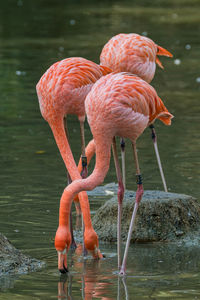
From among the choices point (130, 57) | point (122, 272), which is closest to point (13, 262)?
point (122, 272)

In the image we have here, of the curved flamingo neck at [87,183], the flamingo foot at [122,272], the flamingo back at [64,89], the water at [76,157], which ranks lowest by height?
the water at [76,157]

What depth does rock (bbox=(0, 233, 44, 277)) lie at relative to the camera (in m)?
5.64

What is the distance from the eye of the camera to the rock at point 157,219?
657 centimetres

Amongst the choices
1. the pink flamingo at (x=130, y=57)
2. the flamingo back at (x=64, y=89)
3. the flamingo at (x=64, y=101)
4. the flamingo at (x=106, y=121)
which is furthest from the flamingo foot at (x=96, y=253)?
the pink flamingo at (x=130, y=57)

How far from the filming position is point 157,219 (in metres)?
6.58

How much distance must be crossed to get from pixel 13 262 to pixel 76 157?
3.54 metres

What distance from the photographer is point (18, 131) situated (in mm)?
10594

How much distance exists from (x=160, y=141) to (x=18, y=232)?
→ 142 inches

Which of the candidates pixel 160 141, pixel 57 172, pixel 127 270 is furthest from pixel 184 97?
pixel 127 270

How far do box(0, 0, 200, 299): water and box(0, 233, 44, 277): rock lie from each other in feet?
0.34

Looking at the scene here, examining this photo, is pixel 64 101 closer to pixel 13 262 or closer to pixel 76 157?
pixel 13 262

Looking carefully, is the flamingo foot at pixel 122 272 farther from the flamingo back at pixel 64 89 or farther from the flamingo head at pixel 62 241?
the flamingo back at pixel 64 89

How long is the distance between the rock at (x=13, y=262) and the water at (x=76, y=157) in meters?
0.10

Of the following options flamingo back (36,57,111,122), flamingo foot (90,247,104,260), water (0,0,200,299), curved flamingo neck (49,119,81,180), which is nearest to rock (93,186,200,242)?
water (0,0,200,299)
